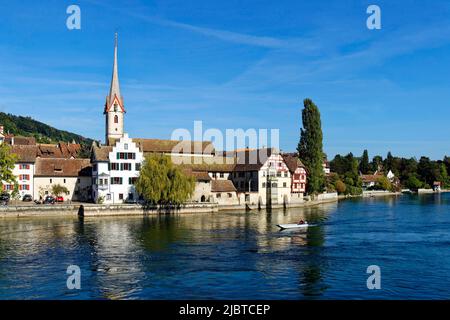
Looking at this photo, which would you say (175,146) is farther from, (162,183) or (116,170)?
(162,183)

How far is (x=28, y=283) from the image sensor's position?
102ft

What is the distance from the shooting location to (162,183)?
74.5 metres

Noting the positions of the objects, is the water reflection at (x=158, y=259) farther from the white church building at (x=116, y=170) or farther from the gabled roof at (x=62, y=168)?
the gabled roof at (x=62, y=168)

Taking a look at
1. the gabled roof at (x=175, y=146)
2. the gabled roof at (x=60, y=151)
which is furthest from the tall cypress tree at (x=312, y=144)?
the gabled roof at (x=60, y=151)

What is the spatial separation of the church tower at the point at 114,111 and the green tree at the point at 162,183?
22358 millimetres

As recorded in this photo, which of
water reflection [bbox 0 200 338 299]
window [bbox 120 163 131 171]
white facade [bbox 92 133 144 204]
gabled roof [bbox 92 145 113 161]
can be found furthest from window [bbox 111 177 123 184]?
water reflection [bbox 0 200 338 299]

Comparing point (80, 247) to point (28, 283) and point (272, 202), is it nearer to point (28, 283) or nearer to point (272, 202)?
point (28, 283)

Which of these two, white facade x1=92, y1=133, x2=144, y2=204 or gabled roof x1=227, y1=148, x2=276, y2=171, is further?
gabled roof x1=227, y1=148, x2=276, y2=171

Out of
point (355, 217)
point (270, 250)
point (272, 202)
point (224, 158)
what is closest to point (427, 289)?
point (270, 250)

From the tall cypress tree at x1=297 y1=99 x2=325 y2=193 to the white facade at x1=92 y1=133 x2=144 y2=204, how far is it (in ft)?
125

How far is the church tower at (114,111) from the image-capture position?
318 feet

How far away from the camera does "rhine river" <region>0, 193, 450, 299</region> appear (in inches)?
1163

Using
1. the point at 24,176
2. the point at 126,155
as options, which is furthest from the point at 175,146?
the point at 24,176

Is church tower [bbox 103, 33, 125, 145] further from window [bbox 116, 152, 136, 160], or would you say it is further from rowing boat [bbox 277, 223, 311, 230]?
rowing boat [bbox 277, 223, 311, 230]
